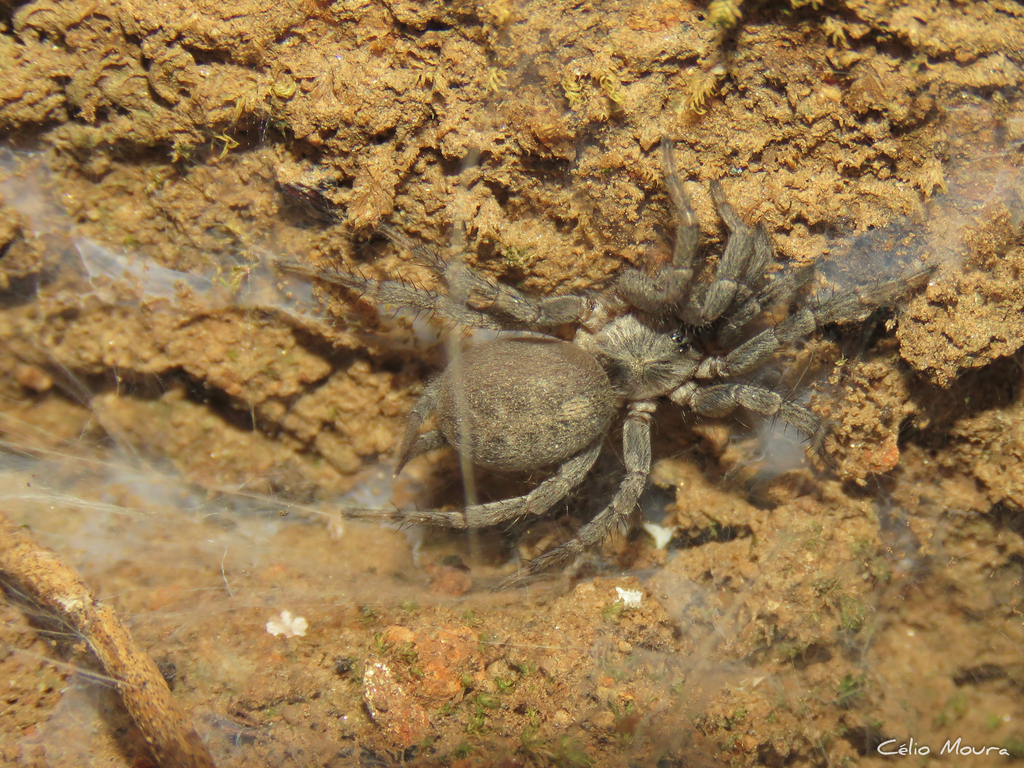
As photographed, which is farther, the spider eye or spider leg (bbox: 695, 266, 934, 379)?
the spider eye

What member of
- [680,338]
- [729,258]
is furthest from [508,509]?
[729,258]

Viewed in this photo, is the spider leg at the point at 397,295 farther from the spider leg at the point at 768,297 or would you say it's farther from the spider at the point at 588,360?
the spider leg at the point at 768,297

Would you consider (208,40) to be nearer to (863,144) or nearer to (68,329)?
(68,329)

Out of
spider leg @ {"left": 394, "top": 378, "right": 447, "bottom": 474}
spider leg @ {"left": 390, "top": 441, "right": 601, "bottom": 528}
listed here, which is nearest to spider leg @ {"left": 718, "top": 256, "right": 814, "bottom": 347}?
spider leg @ {"left": 390, "top": 441, "right": 601, "bottom": 528}

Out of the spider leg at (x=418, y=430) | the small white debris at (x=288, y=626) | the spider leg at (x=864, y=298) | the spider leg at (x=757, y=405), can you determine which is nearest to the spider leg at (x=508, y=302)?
the spider leg at (x=418, y=430)

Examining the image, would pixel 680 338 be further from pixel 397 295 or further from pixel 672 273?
pixel 397 295

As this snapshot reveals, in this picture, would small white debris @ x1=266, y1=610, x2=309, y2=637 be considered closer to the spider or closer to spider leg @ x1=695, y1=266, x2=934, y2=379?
the spider
